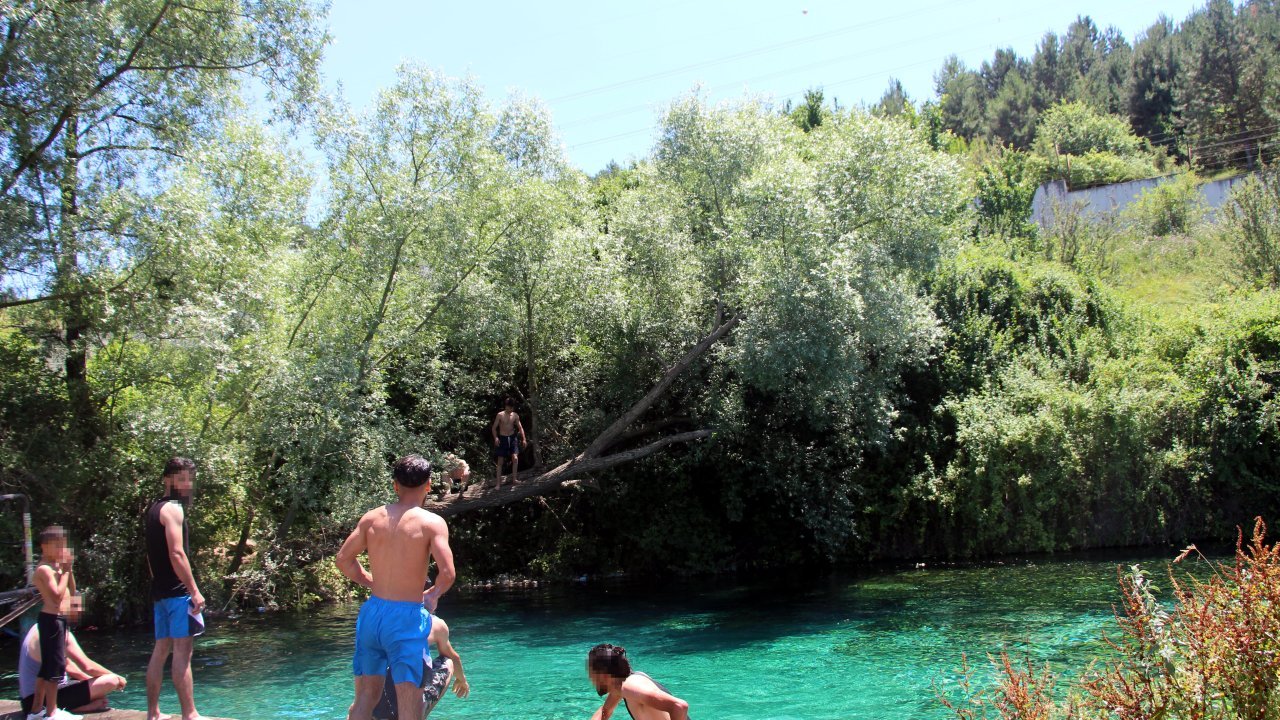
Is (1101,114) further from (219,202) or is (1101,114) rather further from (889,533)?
(219,202)

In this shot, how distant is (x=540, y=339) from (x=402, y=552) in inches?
522

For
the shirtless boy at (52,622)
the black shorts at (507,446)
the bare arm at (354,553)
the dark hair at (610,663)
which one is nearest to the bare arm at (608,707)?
the dark hair at (610,663)

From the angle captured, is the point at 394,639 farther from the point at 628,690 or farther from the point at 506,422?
the point at 506,422

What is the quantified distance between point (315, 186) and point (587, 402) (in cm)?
722

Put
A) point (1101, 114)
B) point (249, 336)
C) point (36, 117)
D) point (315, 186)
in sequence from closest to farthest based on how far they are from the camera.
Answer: point (36, 117)
point (249, 336)
point (315, 186)
point (1101, 114)

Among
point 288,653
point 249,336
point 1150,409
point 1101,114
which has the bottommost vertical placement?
point 288,653

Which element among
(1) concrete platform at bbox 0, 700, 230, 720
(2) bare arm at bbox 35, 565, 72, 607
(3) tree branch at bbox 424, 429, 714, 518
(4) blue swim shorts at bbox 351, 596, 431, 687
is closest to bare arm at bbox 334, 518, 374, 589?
(4) blue swim shorts at bbox 351, 596, 431, 687

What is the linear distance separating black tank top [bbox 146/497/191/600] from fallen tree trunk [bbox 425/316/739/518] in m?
11.3

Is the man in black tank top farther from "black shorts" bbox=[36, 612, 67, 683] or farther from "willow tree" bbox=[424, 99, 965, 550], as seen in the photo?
"willow tree" bbox=[424, 99, 965, 550]

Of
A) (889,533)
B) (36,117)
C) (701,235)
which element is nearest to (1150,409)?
(889,533)

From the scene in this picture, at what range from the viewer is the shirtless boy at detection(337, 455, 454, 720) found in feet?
16.4

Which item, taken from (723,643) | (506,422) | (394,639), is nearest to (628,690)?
(394,639)

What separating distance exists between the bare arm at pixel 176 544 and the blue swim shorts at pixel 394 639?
178cm

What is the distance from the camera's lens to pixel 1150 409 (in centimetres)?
1842
